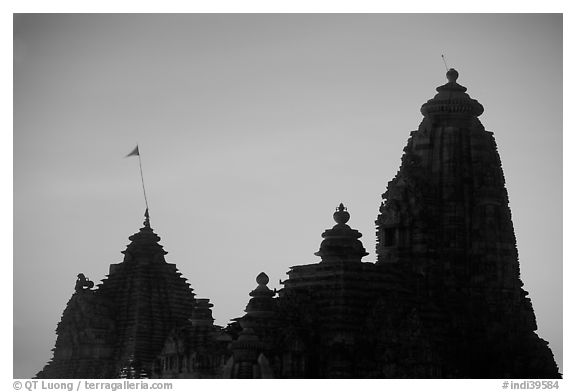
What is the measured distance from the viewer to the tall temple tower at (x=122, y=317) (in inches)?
5069

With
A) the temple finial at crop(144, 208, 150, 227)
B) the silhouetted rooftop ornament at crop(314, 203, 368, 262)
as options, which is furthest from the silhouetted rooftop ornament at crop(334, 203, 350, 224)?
the temple finial at crop(144, 208, 150, 227)

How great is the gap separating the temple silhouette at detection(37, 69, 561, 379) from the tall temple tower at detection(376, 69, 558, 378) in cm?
8

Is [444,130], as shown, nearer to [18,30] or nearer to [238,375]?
[238,375]

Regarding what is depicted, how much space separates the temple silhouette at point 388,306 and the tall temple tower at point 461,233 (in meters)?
0.08

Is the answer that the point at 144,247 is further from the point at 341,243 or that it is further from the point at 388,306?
the point at 388,306

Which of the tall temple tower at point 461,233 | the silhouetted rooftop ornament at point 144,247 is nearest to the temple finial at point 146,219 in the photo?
the silhouetted rooftop ornament at point 144,247

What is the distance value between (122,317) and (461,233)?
23616mm

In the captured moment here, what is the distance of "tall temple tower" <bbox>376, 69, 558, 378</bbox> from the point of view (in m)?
115

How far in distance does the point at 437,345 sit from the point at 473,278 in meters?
8.31

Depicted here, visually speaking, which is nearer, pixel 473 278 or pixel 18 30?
pixel 18 30

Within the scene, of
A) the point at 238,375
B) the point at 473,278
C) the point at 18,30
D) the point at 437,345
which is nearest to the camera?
the point at 18,30

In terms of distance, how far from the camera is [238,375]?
104562 mm

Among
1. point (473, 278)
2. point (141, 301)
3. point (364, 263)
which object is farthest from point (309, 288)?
point (141, 301)

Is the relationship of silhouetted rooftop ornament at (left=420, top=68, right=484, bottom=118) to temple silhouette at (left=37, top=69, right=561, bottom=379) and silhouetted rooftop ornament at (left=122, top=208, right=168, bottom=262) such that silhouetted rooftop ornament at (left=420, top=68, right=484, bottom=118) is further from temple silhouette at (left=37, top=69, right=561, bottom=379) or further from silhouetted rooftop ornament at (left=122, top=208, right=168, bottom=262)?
silhouetted rooftop ornament at (left=122, top=208, right=168, bottom=262)
